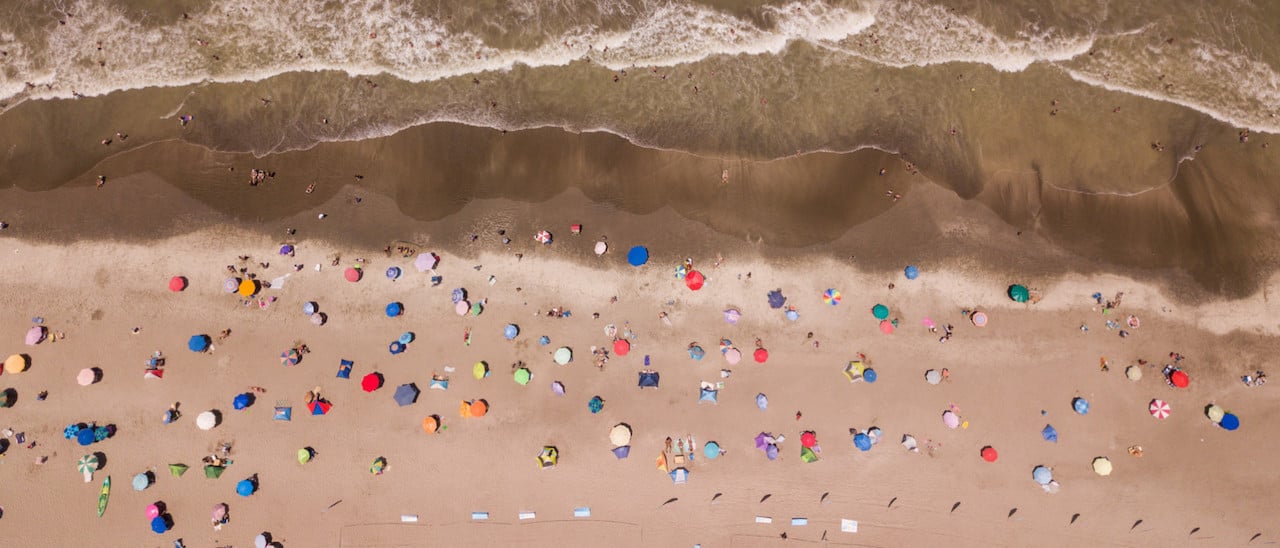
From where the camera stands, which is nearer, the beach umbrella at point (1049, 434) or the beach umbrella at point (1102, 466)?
the beach umbrella at point (1102, 466)

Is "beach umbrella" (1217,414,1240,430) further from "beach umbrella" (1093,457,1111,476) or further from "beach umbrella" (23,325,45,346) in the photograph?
"beach umbrella" (23,325,45,346)

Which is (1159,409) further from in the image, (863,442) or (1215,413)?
(863,442)

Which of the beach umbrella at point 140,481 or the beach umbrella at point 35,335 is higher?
the beach umbrella at point 35,335

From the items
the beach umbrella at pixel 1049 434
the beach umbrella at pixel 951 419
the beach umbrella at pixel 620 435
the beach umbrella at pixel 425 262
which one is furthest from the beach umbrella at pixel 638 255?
the beach umbrella at pixel 1049 434

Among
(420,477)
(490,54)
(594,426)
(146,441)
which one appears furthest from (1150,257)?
(146,441)

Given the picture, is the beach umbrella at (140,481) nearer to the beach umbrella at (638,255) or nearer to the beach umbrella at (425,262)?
the beach umbrella at (425,262)

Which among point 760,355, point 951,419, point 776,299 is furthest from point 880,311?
point 760,355
